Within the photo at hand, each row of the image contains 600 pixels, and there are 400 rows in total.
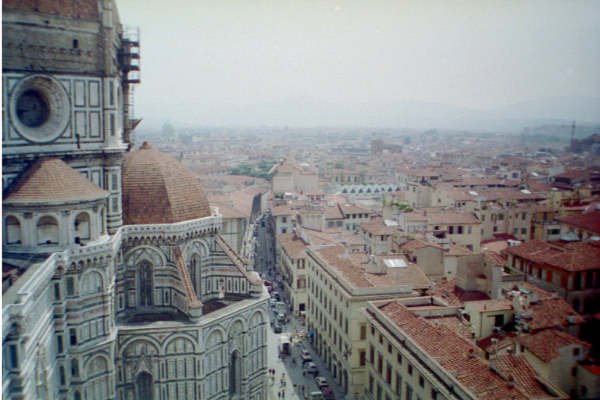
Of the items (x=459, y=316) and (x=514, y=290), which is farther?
(x=459, y=316)

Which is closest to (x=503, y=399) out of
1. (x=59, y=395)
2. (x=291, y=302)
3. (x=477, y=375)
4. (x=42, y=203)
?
(x=477, y=375)

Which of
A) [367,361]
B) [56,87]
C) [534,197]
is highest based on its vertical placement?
[56,87]

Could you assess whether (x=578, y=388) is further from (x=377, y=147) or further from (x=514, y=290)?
(x=377, y=147)

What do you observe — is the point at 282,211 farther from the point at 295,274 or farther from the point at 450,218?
the point at 450,218

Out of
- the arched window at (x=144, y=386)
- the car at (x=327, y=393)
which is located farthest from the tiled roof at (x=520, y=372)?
the car at (x=327, y=393)

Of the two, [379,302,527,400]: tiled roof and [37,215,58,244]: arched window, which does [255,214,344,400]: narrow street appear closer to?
[379,302,527,400]: tiled roof

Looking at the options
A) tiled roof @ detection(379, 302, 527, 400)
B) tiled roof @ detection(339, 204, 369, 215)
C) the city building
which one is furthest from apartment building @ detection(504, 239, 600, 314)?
tiled roof @ detection(339, 204, 369, 215)

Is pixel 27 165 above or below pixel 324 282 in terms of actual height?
above
